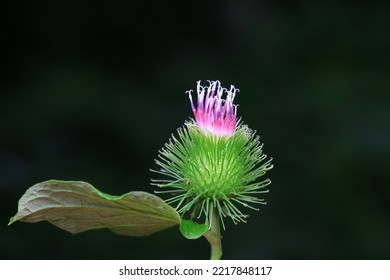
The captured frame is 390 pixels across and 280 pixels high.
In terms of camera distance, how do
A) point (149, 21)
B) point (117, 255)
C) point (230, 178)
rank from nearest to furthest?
point (230, 178)
point (117, 255)
point (149, 21)

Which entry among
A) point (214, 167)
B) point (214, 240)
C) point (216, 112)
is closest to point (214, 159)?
point (214, 167)

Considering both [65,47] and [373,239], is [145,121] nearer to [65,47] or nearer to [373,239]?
[65,47]

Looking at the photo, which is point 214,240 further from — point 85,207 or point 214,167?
point 214,167

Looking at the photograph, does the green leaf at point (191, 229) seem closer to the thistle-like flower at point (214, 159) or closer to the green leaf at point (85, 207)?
the green leaf at point (85, 207)

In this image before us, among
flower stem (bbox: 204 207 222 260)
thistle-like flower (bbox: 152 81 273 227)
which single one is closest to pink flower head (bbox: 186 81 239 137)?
thistle-like flower (bbox: 152 81 273 227)

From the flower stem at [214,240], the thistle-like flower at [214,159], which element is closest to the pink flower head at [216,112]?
the thistle-like flower at [214,159]

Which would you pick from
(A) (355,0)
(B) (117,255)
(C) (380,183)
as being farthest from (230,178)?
(A) (355,0)
